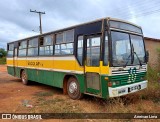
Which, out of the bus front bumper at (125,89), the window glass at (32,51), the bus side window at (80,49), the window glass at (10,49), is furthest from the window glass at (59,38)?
the window glass at (10,49)

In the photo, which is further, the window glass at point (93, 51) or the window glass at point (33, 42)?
the window glass at point (33, 42)

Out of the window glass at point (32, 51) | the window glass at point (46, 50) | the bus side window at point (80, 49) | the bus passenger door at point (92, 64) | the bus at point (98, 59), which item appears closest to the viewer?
the bus at point (98, 59)

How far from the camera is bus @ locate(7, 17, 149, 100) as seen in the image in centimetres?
726

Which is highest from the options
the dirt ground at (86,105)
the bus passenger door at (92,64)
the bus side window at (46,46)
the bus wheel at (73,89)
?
the bus side window at (46,46)

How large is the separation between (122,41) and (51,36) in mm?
4026

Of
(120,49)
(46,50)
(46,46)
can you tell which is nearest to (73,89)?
(120,49)

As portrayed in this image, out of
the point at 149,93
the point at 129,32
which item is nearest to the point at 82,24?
the point at 129,32

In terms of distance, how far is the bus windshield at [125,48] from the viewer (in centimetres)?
736

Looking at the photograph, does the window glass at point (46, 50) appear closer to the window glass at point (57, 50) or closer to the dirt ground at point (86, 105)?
the window glass at point (57, 50)

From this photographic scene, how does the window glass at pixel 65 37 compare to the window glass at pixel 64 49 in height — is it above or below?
above

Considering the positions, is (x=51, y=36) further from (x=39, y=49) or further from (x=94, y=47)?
(x=94, y=47)

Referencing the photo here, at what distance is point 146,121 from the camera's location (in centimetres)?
585

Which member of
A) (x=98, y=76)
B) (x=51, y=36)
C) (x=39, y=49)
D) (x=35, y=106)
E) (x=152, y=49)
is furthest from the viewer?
(x=152, y=49)

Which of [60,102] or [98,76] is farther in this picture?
[60,102]
